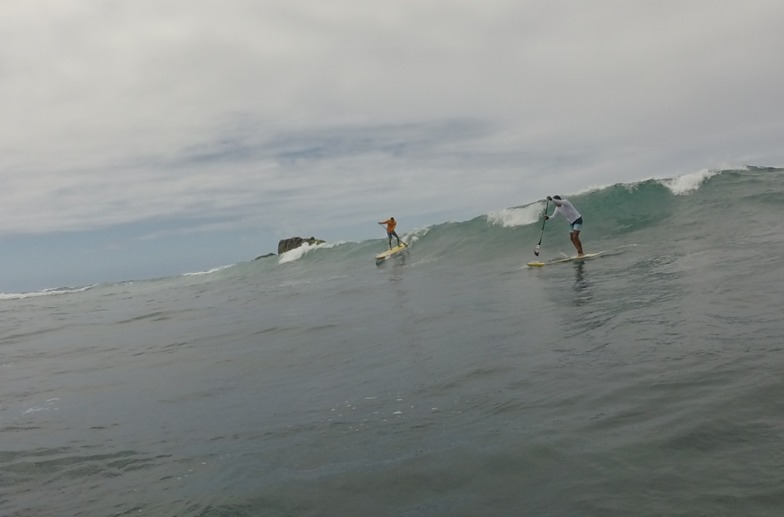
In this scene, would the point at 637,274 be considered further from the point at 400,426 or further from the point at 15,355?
the point at 15,355

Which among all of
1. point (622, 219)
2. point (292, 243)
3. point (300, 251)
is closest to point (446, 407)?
point (622, 219)

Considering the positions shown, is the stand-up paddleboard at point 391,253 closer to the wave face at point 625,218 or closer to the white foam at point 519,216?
Answer: the wave face at point 625,218

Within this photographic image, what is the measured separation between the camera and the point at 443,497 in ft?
12.8

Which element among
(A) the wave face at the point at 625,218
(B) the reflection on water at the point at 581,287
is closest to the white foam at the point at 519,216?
(A) the wave face at the point at 625,218

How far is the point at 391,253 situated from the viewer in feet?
104

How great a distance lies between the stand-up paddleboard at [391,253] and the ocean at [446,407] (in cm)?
1628

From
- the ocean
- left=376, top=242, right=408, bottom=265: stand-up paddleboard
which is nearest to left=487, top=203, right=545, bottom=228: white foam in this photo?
left=376, top=242, right=408, bottom=265: stand-up paddleboard

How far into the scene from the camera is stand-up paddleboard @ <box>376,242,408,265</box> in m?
31.0

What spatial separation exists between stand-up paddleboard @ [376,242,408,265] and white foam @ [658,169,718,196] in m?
14.6

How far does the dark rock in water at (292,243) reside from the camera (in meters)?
51.3

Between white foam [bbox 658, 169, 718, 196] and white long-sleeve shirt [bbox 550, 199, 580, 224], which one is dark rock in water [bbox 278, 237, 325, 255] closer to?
white foam [bbox 658, 169, 718, 196]

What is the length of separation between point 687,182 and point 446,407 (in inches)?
1051

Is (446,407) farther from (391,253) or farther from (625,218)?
(391,253)

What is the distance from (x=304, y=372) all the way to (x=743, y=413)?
5776 millimetres
